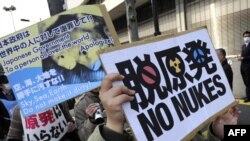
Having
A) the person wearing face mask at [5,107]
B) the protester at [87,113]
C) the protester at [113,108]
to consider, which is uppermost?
the protester at [113,108]

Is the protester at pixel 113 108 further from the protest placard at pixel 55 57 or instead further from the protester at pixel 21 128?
the protester at pixel 21 128

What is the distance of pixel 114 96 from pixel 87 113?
1.41 metres

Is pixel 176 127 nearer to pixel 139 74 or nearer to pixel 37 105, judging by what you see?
pixel 139 74

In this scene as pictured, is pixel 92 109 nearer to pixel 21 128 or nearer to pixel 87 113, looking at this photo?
pixel 87 113

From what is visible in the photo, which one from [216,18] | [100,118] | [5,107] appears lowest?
[5,107]

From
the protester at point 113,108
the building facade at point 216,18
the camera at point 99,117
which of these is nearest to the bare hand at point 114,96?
the protester at point 113,108

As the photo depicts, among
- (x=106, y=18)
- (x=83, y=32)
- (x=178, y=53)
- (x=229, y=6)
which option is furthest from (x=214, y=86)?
(x=229, y=6)

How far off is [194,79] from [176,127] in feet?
1.08

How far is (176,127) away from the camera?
1656 millimetres

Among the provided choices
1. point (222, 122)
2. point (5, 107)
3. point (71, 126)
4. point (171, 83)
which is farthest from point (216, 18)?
point (171, 83)

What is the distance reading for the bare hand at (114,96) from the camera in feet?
4.84

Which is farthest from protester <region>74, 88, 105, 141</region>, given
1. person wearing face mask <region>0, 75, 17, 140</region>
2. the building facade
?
the building facade

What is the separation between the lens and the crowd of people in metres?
1.49

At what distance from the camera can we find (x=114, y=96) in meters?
1.48
